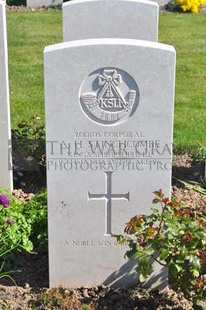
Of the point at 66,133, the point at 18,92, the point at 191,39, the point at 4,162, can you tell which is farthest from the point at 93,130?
the point at 191,39

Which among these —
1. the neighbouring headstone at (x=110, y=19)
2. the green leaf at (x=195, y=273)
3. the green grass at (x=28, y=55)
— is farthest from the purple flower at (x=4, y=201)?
the green grass at (x=28, y=55)

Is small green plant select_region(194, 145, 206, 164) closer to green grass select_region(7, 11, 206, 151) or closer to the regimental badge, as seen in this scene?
green grass select_region(7, 11, 206, 151)

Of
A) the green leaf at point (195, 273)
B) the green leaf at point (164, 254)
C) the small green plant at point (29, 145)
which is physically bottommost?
the green leaf at point (195, 273)

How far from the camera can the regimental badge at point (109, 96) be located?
4297 mm

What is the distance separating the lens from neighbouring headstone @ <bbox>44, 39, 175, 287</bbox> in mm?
4262

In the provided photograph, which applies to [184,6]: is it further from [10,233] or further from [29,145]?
[10,233]

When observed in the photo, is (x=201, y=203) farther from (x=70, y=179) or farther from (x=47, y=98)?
(x=47, y=98)

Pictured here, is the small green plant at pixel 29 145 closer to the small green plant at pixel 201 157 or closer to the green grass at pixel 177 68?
the green grass at pixel 177 68

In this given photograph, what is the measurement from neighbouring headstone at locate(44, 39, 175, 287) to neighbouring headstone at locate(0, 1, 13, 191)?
5.15 feet

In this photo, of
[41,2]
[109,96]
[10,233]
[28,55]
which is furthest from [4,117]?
[41,2]

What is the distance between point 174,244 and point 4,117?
2265 millimetres

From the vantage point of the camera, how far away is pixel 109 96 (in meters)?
4.35


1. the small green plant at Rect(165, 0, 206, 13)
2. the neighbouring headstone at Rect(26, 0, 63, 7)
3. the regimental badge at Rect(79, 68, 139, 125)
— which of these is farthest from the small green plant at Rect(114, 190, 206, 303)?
the neighbouring headstone at Rect(26, 0, 63, 7)

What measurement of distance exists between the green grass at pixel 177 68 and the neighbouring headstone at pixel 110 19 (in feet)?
4.70
